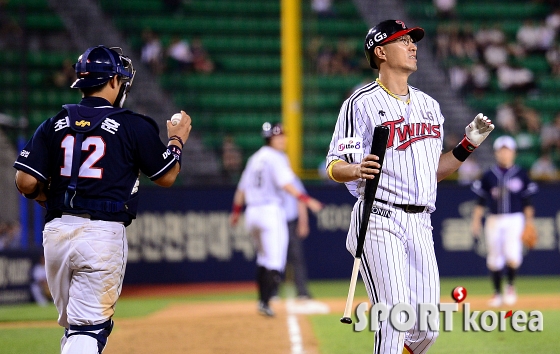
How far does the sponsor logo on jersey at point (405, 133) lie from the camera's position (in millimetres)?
4871

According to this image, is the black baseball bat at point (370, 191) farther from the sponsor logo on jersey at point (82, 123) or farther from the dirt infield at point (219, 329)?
the dirt infield at point (219, 329)

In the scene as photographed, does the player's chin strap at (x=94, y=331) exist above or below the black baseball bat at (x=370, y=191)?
below

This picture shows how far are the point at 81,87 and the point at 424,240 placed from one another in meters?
2.22

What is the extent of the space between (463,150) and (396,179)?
24.9 inches

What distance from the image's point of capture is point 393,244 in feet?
15.6

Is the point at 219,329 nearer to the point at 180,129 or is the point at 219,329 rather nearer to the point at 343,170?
the point at 180,129

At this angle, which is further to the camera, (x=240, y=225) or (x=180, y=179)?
(x=180, y=179)

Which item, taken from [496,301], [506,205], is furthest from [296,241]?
[506,205]

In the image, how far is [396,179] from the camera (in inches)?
191

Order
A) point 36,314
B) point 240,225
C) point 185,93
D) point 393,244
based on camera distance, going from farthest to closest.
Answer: point 185,93, point 240,225, point 36,314, point 393,244

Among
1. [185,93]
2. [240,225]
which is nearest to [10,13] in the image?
[185,93]

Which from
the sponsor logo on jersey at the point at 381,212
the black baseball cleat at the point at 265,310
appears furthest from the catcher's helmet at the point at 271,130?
the sponsor logo on jersey at the point at 381,212

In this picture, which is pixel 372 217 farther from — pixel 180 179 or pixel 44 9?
pixel 44 9

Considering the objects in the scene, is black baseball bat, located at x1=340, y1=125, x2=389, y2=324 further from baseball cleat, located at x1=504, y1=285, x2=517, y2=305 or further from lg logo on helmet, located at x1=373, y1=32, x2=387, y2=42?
baseball cleat, located at x1=504, y1=285, x2=517, y2=305
